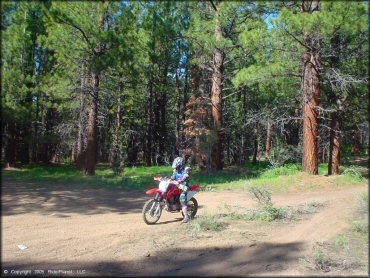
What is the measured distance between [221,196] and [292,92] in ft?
23.2

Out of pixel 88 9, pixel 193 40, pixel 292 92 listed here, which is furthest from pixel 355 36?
pixel 88 9

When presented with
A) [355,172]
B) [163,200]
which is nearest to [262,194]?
[163,200]

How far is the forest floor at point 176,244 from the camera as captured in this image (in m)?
4.77

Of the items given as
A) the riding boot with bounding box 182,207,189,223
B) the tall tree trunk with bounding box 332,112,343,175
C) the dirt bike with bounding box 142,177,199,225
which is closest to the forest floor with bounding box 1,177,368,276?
the riding boot with bounding box 182,207,189,223

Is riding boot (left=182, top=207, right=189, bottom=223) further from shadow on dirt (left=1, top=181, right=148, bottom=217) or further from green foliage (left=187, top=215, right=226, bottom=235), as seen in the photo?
shadow on dirt (left=1, top=181, right=148, bottom=217)

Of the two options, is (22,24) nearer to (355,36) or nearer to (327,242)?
(327,242)

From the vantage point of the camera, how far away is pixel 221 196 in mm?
12281

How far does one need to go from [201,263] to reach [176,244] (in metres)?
1.17

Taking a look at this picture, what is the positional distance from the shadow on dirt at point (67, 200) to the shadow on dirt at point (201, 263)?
4.22m

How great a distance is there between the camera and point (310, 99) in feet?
46.4

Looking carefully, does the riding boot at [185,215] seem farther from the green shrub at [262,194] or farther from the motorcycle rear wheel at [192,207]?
the green shrub at [262,194]

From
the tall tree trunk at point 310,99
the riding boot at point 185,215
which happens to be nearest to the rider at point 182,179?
the riding boot at point 185,215

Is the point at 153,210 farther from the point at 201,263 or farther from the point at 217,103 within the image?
the point at 217,103

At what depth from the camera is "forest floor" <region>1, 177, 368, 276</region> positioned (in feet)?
15.6
